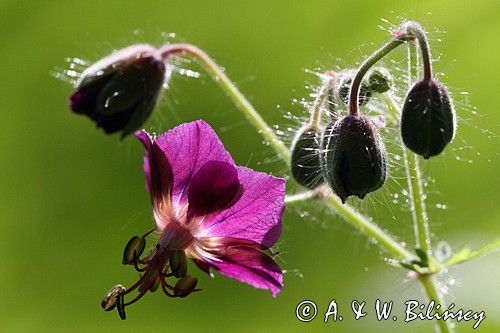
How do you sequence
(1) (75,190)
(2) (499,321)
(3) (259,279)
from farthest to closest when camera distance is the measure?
1. (1) (75,190)
2. (2) (499,321)
3. (3) (259,279)

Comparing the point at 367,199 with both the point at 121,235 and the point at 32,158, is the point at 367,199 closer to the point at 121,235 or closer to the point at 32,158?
the point at 121,235

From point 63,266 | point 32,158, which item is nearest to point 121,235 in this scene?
point 63,266

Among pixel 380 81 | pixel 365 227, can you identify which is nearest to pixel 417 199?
pixel 365 227

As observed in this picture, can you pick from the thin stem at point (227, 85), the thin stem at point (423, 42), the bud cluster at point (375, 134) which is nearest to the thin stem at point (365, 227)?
the thin stem at point (227, 85)

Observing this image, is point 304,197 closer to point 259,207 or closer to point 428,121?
point 259,207

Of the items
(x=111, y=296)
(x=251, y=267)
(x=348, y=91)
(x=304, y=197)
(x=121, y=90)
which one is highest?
(x=348, y=91)
